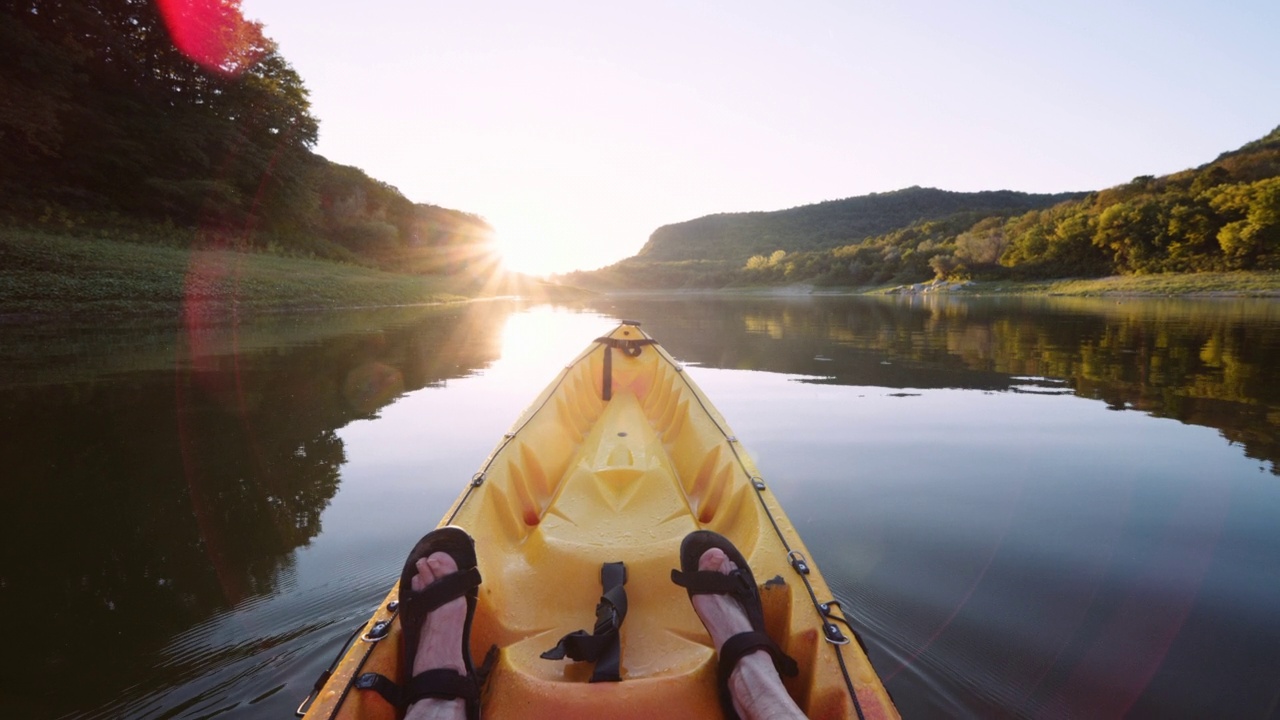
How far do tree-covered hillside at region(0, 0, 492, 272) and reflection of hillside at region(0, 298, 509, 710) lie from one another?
1569 cm

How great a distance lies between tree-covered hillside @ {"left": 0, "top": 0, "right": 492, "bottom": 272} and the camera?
1812cm

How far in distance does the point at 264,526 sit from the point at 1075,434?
284 inches

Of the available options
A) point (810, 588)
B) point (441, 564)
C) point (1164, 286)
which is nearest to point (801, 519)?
point (810, 588)

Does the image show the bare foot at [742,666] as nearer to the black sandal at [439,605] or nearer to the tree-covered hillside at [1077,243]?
the black sandal at [439,605]

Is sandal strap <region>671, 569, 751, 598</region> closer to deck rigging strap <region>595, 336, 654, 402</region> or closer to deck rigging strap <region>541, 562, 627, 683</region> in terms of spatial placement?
deck rigging strap <region>541, 562, 627, 683</region>

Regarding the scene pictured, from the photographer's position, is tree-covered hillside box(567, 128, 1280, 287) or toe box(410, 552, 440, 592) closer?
toe box(410, 552, 440, 592)

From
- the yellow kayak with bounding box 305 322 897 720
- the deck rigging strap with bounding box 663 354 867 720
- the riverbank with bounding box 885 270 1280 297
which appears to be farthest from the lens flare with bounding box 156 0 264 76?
the riverbank with bounding box 885 270 1280 297

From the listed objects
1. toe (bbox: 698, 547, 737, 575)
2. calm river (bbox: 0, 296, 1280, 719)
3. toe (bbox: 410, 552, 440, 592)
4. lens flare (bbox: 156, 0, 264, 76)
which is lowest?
calm river (bbox: 0, 296, 1280, 719)

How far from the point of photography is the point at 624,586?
8.29 feet

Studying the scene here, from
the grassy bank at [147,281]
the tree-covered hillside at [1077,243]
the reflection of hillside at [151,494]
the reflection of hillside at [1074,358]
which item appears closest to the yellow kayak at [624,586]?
the reflection of hillside at [151,494]

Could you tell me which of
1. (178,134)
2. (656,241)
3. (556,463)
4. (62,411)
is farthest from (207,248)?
(656,241)

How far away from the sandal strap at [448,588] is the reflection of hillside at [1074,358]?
6343 mm

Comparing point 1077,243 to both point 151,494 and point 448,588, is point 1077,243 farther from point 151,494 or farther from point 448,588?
point 151,494

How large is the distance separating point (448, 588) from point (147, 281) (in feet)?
63.9
